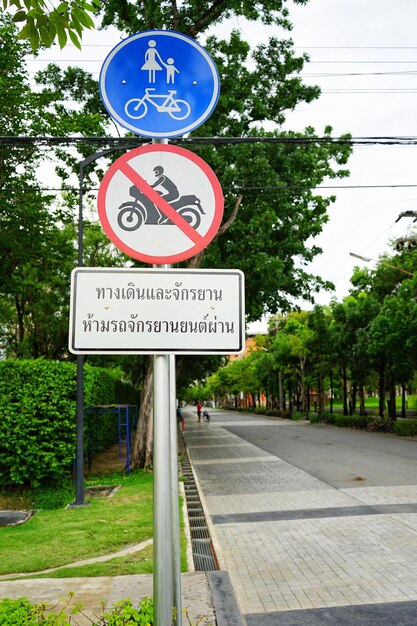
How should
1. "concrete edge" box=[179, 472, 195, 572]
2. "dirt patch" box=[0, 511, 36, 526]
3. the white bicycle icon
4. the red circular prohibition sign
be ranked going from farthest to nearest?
"dirt patch" box=[0, 511, 36, 526] → "concrete edge" box=[179, 472, 195, 572] → the white bicycle icon → the red circular prohibition sign

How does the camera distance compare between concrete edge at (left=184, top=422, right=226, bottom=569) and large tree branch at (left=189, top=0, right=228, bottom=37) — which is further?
large tree branch at (left=189, top=0, right=228, bottom=37)

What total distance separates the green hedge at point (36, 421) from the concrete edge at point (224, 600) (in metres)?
6.72

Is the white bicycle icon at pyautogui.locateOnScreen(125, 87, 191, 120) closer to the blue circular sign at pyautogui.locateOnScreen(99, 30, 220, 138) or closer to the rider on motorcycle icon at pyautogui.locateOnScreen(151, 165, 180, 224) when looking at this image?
the blue circular sign at pyautogui.locateOnScreen(99, 30, 220, 138)

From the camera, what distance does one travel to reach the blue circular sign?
257 cm

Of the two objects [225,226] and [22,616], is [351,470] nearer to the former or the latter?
[225,226]

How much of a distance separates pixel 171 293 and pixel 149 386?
13550 millimetres

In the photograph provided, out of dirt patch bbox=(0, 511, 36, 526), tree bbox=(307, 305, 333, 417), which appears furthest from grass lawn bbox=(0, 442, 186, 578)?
tree bbox=(307, 305, 333, 417)

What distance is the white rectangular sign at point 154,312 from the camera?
2232 mm

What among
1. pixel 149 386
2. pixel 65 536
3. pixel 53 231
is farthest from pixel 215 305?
pixel 53 231

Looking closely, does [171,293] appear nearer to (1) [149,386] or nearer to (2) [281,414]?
(1) [149,386]

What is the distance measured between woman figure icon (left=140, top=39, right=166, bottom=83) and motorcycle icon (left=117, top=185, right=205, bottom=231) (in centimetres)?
59

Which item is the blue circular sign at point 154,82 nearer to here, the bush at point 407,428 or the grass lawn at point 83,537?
the grass lawn at point 83,537

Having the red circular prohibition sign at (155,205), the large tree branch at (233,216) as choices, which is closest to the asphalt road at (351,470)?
the red circular prohibition sign at (155,205)

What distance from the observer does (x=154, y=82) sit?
102 inches
